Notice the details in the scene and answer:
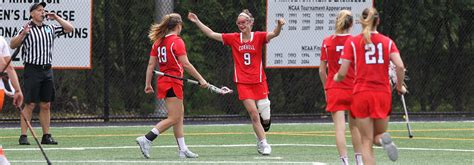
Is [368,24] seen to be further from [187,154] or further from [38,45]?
[38,45]

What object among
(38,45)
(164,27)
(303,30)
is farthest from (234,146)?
(303,30)

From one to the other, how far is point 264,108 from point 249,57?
0.64 m

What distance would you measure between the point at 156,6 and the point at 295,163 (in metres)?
10.4

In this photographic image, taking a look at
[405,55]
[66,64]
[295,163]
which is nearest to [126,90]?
[66,64]

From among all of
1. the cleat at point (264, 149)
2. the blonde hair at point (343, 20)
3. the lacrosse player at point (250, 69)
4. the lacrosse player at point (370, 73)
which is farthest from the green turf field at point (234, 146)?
the lacrosse player at point (370, 73)

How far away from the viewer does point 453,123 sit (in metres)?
24.0

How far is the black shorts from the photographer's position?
17766mm

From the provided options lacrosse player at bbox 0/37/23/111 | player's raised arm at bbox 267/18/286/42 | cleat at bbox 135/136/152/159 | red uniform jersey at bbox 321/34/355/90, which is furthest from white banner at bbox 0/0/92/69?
lacrosse player at bbox 0/37/23/111

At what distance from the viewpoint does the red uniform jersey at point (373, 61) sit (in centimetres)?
1156

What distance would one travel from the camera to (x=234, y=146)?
17.6 m

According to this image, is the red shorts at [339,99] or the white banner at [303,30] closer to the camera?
the red shorts at [339,99]

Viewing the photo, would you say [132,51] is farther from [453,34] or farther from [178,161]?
[178,161]

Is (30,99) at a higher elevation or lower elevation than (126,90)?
higher

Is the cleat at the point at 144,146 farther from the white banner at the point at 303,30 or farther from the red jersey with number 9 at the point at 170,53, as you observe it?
the white banner at the point at 303,30
